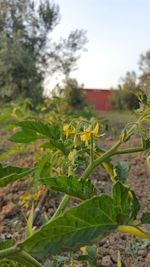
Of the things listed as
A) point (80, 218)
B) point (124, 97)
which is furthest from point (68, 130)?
point (124, 97)

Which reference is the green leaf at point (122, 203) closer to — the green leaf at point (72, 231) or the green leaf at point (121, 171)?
the green leaf at point (72, 231)

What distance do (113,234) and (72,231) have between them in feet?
5.76

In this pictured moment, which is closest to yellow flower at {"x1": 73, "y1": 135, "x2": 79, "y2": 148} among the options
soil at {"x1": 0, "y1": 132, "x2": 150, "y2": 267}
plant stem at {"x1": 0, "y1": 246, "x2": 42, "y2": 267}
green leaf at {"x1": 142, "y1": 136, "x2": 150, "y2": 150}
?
green leaf at {"x1": 142, "y1": 136, "x2": 150, "y2": 150}

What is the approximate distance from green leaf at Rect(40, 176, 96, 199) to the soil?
1.05 metres

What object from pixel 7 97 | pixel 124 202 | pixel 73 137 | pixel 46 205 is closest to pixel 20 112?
pixel 46 205

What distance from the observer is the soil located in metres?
1.93

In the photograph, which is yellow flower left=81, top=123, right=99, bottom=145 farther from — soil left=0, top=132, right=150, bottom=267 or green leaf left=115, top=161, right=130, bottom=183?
soil left=0, top=132, right=150, bottom=267

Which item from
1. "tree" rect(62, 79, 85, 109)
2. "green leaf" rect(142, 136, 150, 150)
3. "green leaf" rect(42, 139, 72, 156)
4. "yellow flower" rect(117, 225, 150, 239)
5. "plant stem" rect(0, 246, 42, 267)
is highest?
"tree" rect(62, 79, 85, 109)

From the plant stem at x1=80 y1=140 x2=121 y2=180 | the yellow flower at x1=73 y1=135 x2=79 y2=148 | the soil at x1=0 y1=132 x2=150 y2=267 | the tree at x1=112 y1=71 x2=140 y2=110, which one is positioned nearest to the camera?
the plant stem at x1=80 y1=140 x2=121 y2=180

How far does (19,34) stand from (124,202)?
14944 millimetres

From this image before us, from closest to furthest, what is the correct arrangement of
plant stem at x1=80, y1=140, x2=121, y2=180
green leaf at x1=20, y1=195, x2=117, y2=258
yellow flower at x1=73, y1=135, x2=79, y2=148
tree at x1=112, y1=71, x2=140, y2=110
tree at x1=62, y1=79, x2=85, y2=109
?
1. green leaf at x1=20, y1=195, x2=117, y2=258
2. plant stem at x1=80, y1=140, x2=121, y2=180
3. yellow flower at x1=73, y1=135, x2=79, y2=148
4. tree at x1=62, y1=79, x2=85, y2=109
5. tree at x1=112, y1=71, x2=140, y2=110

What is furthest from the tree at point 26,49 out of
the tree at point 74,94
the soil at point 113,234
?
the soil at point 113,234

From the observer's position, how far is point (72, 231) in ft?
1.65

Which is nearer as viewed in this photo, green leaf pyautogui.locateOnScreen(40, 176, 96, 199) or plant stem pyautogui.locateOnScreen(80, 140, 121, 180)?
green leaf pyautogui.locateOnScreen(40, 176, 96, 199)
